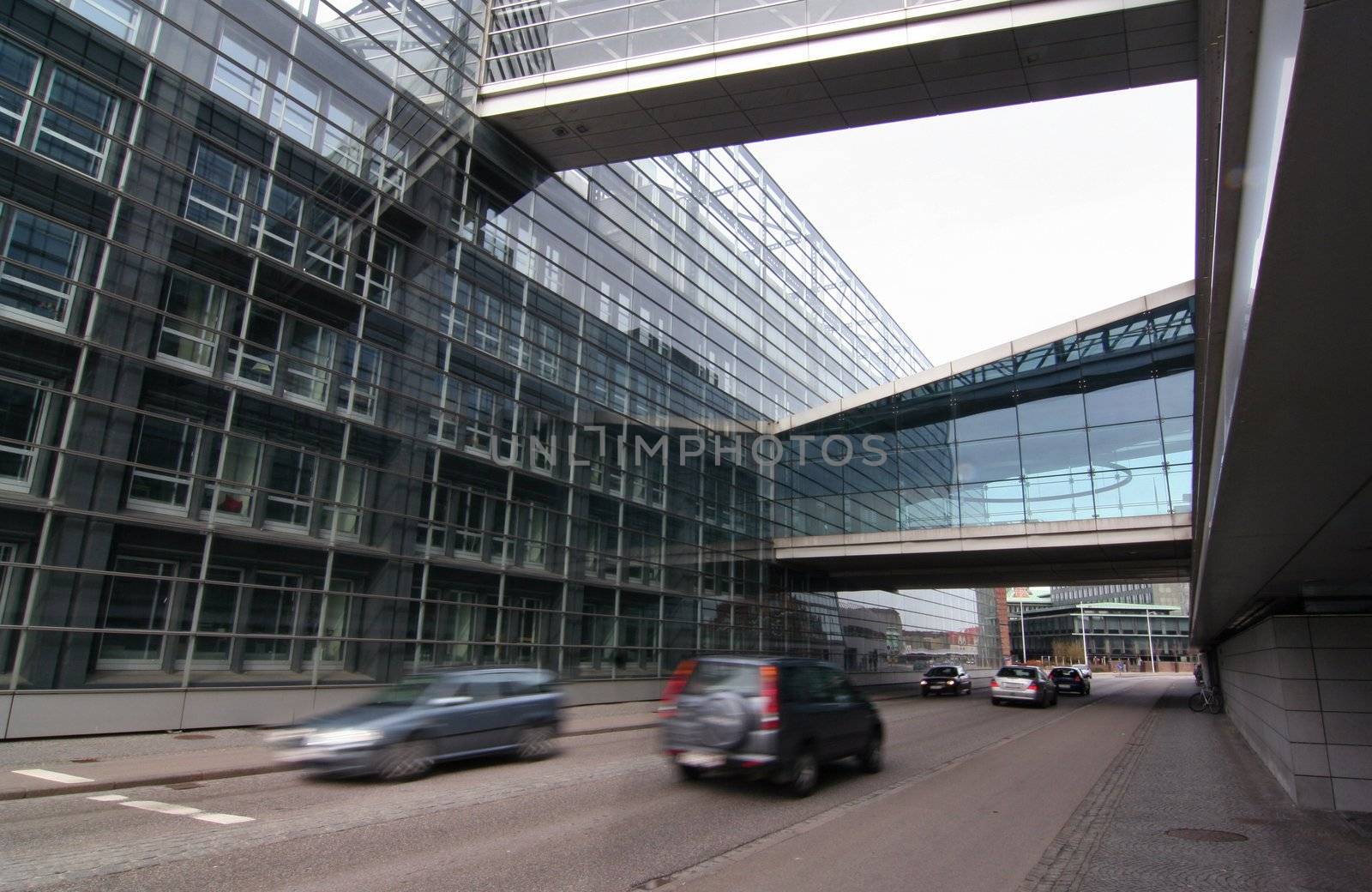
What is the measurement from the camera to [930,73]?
18.5 m

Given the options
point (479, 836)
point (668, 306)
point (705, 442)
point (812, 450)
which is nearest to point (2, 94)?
point (479, 836)

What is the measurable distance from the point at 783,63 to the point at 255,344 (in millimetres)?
12949

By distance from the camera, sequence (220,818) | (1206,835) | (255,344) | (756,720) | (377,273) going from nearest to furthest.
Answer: (220,818)
(1206,835)
(756,720)
(255,344)
(377,273)

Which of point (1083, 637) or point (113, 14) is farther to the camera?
point (1083, 637)

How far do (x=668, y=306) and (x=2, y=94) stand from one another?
20594 mm

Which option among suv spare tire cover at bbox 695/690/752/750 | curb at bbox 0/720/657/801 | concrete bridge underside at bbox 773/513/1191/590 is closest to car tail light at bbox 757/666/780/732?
suv spare tire cover at bbox 695/690/752/750

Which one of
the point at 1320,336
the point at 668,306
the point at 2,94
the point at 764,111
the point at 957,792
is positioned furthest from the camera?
the point at 668,306

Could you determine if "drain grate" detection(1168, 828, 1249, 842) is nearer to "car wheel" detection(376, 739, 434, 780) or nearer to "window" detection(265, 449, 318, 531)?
"car wheel" detection(376, 739, 434, 780)

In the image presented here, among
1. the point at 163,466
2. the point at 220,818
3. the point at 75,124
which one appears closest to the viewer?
the point at 220,818

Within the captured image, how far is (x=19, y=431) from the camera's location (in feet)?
42.5

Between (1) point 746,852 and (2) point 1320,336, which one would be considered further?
(1) point 746,852

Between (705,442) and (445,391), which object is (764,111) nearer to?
(445,391)

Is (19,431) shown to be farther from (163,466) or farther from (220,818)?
(220,818)

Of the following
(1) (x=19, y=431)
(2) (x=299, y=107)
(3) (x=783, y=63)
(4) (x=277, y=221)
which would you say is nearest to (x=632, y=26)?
(3) (x=783, y=63)
